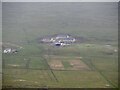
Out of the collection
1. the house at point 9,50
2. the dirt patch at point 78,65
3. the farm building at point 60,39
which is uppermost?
the farm building at point 60,39

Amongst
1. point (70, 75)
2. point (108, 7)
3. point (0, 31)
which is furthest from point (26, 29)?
point (70, 75)

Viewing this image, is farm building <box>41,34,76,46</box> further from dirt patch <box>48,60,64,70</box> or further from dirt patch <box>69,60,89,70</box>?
dirt patch <box>48,60,64,70</box>

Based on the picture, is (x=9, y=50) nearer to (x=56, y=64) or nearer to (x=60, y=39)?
(x=56, y=64)

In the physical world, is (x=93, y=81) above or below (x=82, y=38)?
below

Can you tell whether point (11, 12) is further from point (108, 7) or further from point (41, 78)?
point (41, 78)

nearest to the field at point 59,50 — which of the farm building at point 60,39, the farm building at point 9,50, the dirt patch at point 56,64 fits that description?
the dirt patch at point 56,64

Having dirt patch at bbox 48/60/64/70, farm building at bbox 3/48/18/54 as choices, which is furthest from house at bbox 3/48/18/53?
dirt patch at bbox 48/60/64/70

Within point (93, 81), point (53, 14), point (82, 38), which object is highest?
point (53, 14)

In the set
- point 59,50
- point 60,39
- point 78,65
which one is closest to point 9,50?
point 59,50

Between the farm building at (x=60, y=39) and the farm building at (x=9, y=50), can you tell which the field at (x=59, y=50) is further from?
the farm building at (x=60, y=39)
